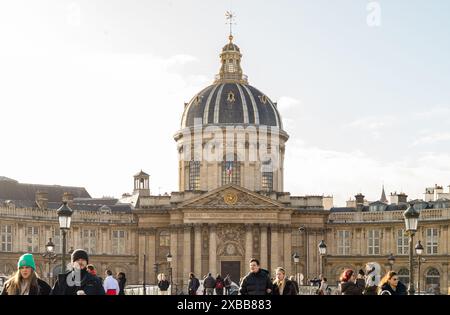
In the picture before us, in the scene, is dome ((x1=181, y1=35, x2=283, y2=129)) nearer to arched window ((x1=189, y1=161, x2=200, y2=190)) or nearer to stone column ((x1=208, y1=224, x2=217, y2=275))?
arched window ((x1=189, y1=161, x2=200, y2=190))

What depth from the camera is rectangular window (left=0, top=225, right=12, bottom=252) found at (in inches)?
3649

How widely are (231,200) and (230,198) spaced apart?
0.78 ft

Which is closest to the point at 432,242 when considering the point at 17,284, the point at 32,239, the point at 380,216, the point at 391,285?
the point at 380,216

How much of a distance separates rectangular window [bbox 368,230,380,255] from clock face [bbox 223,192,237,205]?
49.4ft

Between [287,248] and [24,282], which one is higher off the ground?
[24,282]

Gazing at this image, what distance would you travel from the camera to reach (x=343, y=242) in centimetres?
10006

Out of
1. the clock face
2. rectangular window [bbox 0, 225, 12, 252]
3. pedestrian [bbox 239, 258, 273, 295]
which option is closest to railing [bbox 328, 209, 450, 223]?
the clock face

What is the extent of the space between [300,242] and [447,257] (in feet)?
51.4

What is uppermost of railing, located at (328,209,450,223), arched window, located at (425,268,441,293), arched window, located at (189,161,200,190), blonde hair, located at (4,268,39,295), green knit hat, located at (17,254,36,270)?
arched window, located at (189,161,200,190)

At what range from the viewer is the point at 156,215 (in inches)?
3920

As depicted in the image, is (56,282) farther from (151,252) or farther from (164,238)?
(164,238)
